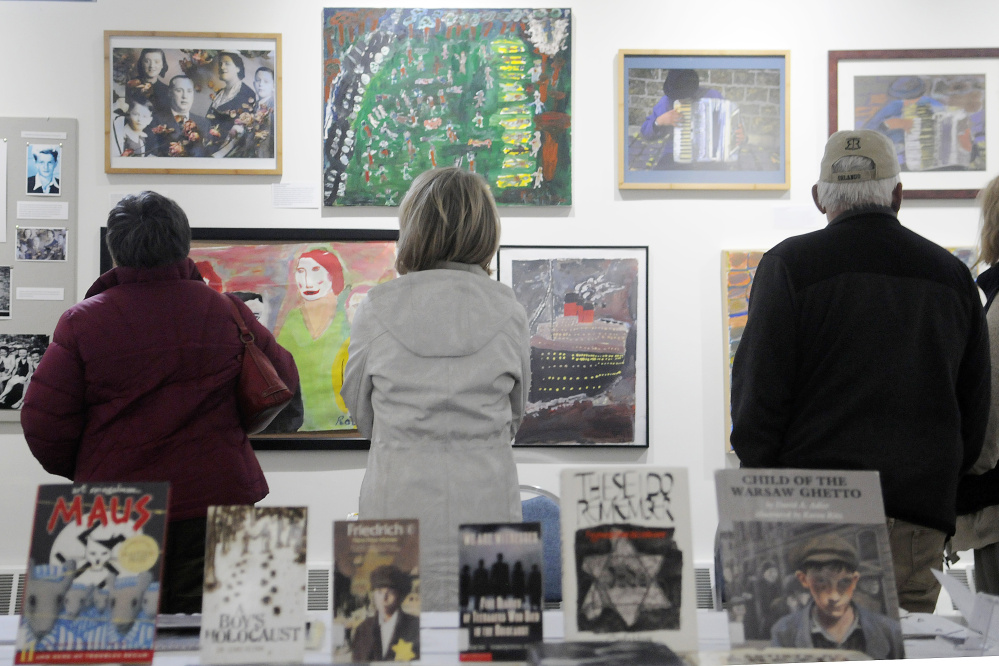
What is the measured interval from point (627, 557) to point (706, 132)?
94.9 inches

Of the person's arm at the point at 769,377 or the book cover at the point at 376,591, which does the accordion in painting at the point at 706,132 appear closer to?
the person's arm at the point at 769,377

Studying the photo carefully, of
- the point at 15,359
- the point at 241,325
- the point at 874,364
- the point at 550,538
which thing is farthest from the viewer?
the point at 15,359

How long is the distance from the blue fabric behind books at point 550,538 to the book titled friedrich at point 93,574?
1.15m

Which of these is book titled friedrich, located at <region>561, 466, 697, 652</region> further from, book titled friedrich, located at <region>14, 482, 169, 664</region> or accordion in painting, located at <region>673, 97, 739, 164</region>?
accordion in painting, located at <region>673, 97, 739, 164</region>

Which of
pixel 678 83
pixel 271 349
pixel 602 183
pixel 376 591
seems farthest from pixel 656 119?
pixel 376 591

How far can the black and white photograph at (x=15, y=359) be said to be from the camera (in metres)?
3.04

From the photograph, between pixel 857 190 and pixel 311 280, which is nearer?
pixel 857 190

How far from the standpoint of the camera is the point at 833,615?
1034 millimetres

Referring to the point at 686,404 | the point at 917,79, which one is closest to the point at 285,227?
the point at 686,404

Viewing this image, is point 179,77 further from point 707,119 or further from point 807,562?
point 807,562

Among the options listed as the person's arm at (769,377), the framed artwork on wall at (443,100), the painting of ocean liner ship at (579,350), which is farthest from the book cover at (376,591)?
the framed artwork on wall at (443,100)

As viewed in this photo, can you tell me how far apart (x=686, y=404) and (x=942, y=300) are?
5.00 feet

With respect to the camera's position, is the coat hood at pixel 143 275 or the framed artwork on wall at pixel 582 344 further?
the framed artwork on wall at pixel 582 344

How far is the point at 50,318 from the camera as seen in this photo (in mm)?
3066
